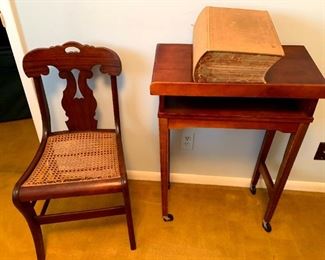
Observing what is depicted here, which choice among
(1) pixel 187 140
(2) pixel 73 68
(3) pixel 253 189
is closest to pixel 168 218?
(1) pixel 187 140

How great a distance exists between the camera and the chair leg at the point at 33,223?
3.51 ft

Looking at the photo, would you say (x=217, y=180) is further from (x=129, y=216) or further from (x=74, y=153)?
(x=74, y=153)

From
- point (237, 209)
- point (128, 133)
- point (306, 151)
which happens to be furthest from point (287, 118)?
point (128, 133)

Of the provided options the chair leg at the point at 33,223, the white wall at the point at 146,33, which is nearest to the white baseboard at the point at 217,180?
the white wall at the point at 146,33

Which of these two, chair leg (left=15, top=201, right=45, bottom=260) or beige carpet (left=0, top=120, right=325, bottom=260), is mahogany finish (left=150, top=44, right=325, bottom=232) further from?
chair leg (left=15, top=201, right=45, bottom=260)

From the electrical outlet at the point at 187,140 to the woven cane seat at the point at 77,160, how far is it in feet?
1.27

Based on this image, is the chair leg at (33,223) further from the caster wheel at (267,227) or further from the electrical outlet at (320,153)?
the electrical outlet at (320,153)

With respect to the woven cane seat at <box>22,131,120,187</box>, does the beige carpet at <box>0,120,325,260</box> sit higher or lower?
lower

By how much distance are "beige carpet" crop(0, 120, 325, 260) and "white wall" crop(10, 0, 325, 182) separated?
0.28 m

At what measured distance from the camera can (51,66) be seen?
124 cm

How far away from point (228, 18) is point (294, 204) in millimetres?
1129

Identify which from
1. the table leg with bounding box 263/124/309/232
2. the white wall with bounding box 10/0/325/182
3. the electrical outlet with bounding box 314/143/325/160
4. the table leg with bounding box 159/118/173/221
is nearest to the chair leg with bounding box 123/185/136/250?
the table leg with bounding box 159/118/173/221

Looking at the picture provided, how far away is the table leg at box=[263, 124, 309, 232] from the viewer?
3.45ft

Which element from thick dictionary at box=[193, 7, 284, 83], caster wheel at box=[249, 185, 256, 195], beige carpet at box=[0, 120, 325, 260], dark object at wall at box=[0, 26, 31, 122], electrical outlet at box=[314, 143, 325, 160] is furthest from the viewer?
dark object at wall at box=[0, 26, 31, 122]
